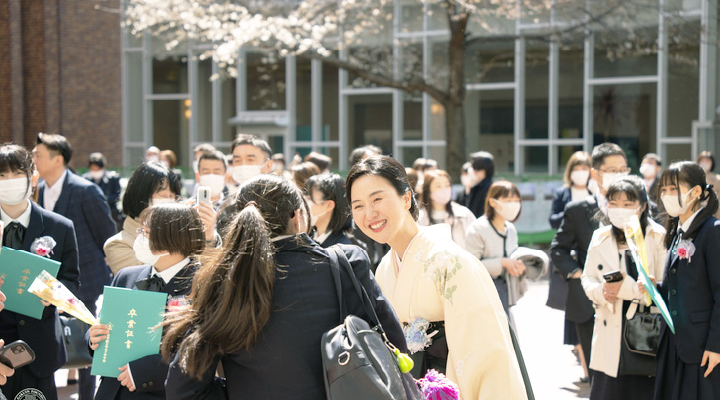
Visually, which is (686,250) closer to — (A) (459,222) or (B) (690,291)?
(B) (690,291)

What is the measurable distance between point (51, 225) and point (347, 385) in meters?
2.95

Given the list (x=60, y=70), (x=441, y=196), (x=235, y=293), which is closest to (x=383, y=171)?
(x=235, y=293)

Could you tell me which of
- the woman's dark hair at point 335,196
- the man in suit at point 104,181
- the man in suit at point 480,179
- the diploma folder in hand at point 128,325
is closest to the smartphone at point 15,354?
the diploma folder in hand at point 128,325

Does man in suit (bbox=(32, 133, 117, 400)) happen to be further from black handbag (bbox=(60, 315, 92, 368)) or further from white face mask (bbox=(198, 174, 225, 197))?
black handbag (bbox=(60, 315, 92, 368))

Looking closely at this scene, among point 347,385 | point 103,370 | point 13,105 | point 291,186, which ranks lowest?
point 103,370

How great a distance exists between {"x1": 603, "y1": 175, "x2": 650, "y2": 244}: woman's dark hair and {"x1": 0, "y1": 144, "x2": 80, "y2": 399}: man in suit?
339 cm

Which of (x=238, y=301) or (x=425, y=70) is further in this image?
(x=425, y=70)

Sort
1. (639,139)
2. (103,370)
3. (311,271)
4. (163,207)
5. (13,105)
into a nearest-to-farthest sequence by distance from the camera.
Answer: (311,271) < (103,370) < (163,207) < (639,139) < (13,105)

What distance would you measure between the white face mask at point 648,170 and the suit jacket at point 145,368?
8.00 metres

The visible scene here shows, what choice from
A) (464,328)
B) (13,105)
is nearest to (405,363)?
(464,328)

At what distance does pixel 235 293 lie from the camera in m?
2.55

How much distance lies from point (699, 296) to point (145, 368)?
3011 mm

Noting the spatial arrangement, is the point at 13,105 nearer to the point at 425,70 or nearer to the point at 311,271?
the point at 425,70

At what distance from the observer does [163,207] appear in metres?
3.80
